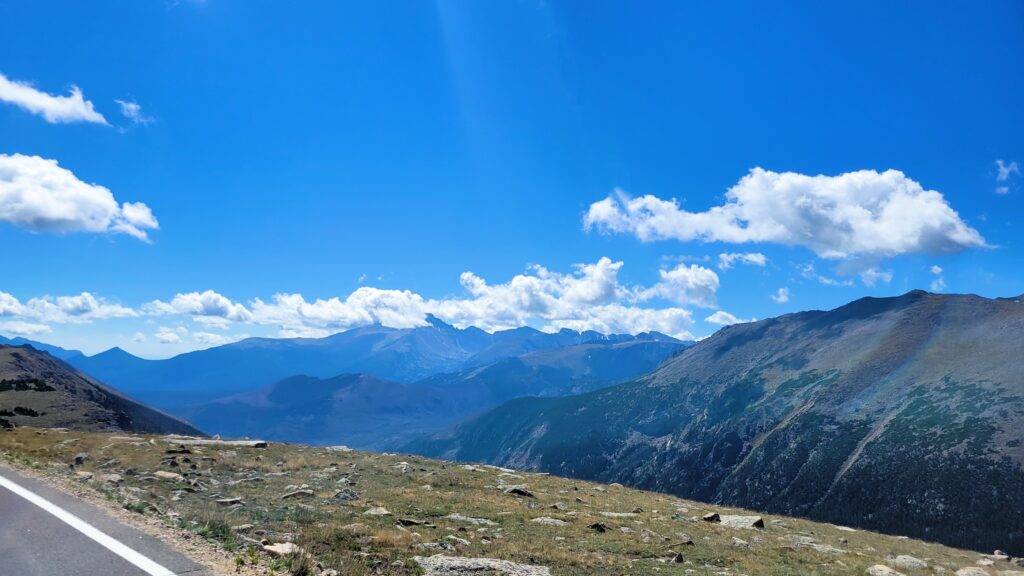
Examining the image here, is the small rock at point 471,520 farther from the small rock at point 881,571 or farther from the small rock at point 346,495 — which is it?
the small rock at point 881,571

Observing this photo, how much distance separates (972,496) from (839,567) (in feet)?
467

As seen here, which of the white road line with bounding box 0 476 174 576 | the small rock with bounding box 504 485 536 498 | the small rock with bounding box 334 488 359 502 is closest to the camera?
the white road line with bounding box 0 476 174 576

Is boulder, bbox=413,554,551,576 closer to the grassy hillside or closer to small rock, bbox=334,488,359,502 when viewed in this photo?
the grassy hillside

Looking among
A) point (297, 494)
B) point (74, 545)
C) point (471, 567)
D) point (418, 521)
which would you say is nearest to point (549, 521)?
point (418, 521)

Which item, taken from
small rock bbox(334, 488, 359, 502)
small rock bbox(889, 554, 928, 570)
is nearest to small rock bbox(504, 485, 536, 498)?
small rock bbox(334, 488, 359, 502)

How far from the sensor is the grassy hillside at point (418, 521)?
55.8 feet

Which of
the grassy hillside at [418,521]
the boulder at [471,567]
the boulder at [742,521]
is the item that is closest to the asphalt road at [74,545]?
the grassy hillside at [418,521]

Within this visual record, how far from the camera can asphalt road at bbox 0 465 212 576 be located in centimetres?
1202

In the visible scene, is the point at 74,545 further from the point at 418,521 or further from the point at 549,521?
the point at 549,521

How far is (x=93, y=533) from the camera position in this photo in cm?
1435

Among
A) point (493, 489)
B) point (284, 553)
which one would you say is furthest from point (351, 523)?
point (493, 489)

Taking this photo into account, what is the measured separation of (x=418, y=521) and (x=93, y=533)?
11.6 metres

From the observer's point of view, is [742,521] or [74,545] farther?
[742,521]

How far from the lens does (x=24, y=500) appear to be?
58.4ft
